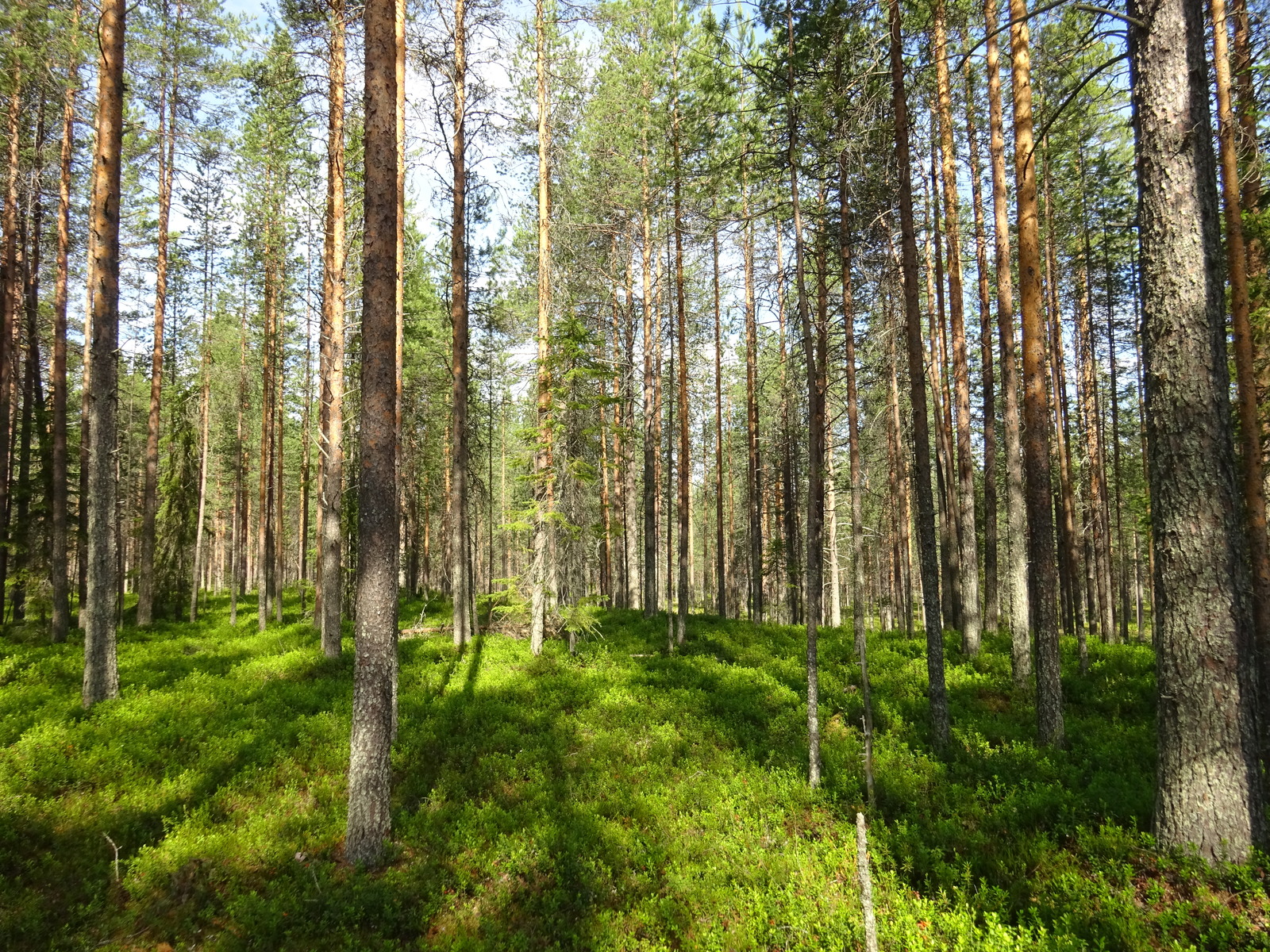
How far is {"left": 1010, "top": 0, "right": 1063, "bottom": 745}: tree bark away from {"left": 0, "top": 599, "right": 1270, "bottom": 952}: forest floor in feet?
3.05

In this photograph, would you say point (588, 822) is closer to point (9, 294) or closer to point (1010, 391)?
point (1010, 391)

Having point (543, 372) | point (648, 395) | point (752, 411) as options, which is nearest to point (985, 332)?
point (752, 411)

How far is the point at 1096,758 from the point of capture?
7.46 meters

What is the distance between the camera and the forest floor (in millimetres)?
5160

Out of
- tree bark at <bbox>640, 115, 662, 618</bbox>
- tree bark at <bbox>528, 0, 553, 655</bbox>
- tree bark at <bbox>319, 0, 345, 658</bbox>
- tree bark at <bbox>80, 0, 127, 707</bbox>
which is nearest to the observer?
tree bark at <bbox>80, 0, 127, 707</bbox>

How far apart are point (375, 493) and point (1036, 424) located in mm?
9148

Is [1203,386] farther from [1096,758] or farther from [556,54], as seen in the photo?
[556,54]

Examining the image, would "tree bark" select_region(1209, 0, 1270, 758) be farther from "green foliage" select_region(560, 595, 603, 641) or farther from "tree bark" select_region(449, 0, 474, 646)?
"tree bark" select_region(449, 0, 474, 646)

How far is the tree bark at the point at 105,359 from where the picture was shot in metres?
9.00

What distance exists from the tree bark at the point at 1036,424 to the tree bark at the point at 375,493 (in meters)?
8.45

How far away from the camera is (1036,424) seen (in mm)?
8344

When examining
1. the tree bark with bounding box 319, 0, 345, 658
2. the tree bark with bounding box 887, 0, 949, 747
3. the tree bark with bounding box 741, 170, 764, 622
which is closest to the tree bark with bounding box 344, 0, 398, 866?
the tree bark with bounding box 319, 0, 345, 658

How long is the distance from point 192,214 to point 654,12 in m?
15.6

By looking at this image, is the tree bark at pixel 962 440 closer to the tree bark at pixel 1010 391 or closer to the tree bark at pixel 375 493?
the tree bark at pixel 1010 391
